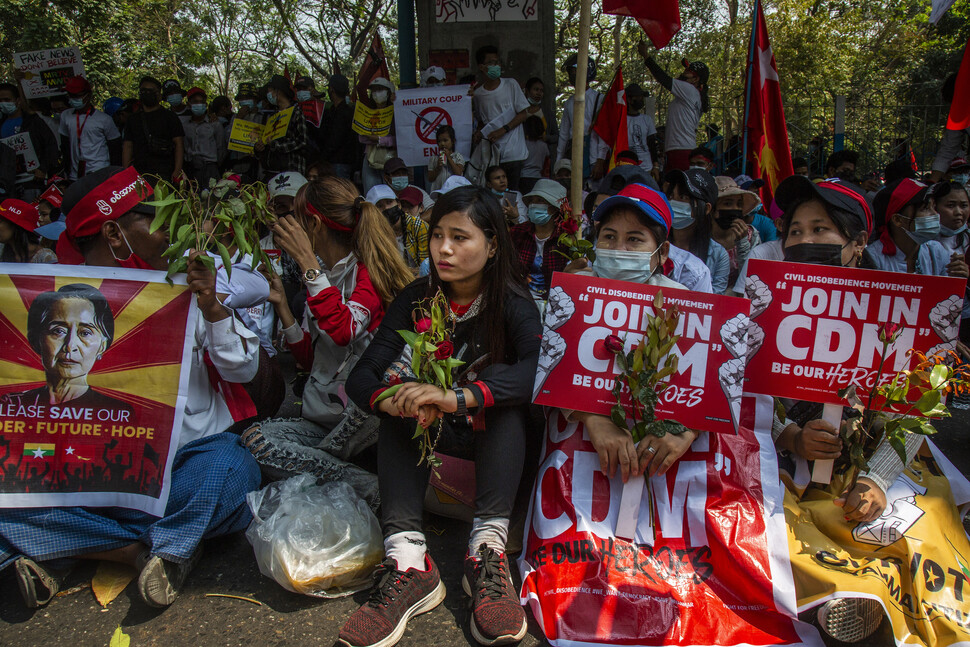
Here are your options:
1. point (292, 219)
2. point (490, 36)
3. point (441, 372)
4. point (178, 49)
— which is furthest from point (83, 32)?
point (441, 372)

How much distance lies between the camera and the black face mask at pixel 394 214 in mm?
6568

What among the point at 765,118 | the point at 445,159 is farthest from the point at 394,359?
the point at 445,159

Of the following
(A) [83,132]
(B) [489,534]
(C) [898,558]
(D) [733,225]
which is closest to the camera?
(C) [898,558]

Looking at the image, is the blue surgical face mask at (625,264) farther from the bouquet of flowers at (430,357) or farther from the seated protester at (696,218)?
the seated protester at (696,218)

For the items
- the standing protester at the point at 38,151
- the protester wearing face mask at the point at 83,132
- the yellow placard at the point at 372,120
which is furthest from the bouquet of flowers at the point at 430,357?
the protester wearing face mask at the point at 83,132

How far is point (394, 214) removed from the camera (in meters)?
6.65

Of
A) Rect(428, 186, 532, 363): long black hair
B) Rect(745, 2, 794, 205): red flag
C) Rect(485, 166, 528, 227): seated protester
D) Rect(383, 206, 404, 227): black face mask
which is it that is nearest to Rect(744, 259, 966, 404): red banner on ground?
Rect(428, 186, 532, 363): long black hair

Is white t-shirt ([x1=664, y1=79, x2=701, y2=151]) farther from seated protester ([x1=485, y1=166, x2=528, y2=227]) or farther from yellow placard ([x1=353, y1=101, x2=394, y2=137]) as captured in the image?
yellow placard ([x1=353, y1=101, x2=394, y2=137])

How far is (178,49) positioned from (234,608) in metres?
25.0

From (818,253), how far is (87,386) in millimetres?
2989

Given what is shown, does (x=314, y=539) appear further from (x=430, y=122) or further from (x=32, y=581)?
(x=430, y=122)

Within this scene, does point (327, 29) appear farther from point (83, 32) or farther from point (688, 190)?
point (688, 190)

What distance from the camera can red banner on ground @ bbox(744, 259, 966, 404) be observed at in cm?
248

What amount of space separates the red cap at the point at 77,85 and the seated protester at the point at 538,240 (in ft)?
26.4
